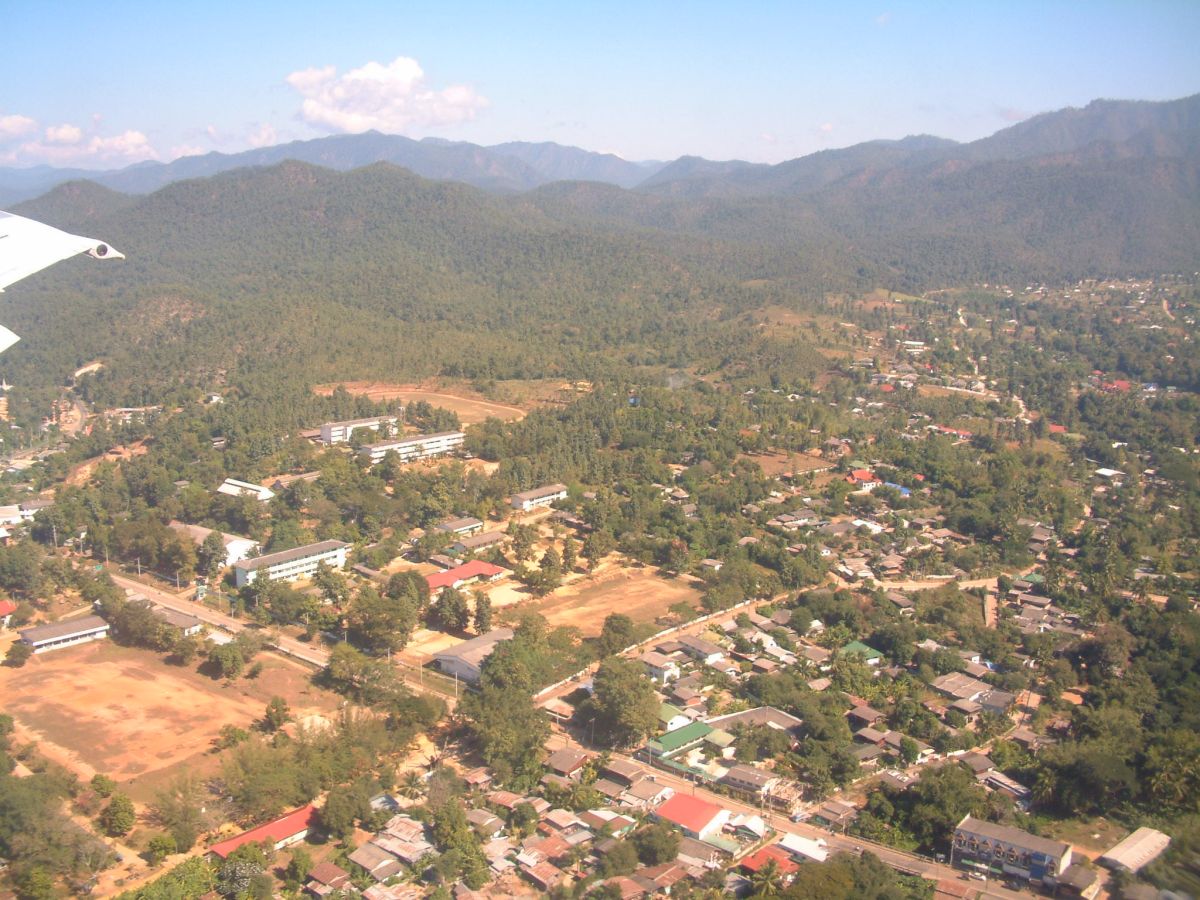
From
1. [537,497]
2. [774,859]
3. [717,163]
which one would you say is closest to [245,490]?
[537,497]

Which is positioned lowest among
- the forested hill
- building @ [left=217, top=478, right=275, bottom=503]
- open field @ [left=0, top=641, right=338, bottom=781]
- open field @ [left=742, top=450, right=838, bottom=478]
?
open field @ [left=0, top=641, right=338, bottom=781]

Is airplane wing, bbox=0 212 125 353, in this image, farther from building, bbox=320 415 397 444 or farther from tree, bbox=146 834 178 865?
building, bbox=320 415 397 444

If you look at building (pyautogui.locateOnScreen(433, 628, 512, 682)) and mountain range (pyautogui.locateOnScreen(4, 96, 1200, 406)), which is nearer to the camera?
building (pyautogui.locateOnScreen(433, 628, 512, 682))

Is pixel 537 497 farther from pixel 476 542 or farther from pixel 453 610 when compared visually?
pixel 453 610

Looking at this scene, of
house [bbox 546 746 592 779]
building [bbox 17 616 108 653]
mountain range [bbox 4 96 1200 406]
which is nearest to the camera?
house [bbox 546 746 592 779]

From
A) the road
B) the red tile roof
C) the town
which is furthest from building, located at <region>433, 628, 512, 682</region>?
the red tile roof

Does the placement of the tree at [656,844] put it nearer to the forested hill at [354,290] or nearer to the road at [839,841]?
the road at [839,841]
